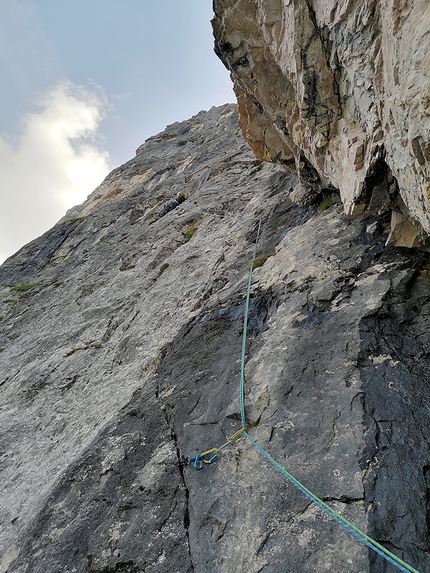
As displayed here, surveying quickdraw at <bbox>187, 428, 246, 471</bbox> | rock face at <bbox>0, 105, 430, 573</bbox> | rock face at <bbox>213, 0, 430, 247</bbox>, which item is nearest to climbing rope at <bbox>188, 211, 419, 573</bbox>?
quickdraw at <bbox>187, 428, 246, 471</bbox>

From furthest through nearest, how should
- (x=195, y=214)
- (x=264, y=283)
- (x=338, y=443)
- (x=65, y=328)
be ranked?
(x=195, y=214) → (x=65, y=328) → (x=264, y=283) → (x=338, y=443)

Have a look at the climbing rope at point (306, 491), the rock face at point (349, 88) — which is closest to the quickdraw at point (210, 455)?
the climbing rope at point (306, 491)

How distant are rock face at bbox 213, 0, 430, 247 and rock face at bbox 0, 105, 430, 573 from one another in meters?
1.34

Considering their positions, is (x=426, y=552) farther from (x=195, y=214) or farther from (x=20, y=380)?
(x=195, y=214)

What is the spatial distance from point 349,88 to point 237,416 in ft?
21.2

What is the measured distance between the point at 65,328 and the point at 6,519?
7123 millimetres

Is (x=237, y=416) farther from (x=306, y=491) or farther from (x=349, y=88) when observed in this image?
(x=349, y=88)

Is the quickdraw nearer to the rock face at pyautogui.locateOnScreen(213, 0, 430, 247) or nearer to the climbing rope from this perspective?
the climbing rope

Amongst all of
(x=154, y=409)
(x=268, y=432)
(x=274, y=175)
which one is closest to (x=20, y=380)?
(x=154, y=409)

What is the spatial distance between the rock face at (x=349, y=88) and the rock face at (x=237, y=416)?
1.34 m

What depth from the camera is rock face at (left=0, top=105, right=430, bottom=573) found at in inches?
171

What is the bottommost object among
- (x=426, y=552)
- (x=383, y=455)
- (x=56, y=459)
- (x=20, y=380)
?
(x=426, y=552)

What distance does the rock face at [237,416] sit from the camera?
4.36 metres

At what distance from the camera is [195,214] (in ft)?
56.5
